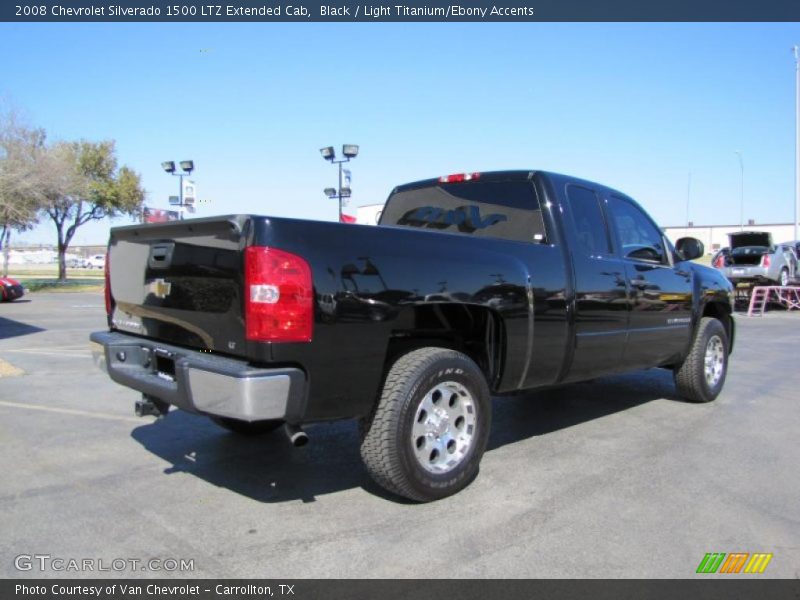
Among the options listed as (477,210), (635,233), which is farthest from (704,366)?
(477,210)

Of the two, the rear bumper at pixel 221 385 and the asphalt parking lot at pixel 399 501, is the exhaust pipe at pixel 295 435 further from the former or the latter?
the asphalt parking lot at pixel 399 501

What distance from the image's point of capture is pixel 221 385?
9.78 ft

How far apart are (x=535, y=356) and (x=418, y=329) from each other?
95cm

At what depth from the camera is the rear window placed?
4.61m

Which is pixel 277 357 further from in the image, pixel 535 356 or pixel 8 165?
pixel 8 165

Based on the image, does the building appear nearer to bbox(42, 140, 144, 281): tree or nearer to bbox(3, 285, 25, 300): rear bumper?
bbox(42, 140, 144, 281): tree

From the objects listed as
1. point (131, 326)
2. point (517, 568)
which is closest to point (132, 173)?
point (131, 326)

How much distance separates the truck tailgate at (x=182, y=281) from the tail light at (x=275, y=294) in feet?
0.36

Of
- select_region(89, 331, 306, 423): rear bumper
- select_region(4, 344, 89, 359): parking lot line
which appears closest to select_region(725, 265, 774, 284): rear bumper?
select_region(4, 344, 89, 359): parking lot line

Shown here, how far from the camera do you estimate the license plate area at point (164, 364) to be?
139 inches

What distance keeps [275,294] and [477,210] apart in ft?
7.71

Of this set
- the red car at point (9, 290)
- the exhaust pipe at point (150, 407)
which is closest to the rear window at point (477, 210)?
the exhaust pipe at point (150, 407)

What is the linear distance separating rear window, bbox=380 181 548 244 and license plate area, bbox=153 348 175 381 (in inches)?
93.2

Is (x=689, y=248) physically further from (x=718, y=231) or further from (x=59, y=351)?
(x=718, y=231)
